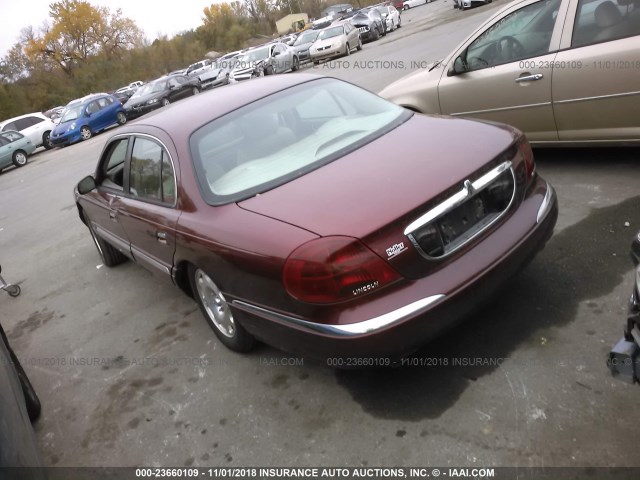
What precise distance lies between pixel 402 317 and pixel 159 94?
24.7 meters

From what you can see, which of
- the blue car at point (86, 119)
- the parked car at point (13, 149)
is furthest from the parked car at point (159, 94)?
the parked car at point (13, 149)

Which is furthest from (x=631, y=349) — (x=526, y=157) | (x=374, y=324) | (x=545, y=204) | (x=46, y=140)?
(x=46, y=140)

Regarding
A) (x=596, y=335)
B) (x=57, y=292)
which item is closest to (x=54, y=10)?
(x=57, y=292)

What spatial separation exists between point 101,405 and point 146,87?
964 inches

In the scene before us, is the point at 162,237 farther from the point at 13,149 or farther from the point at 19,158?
the point at 19,158

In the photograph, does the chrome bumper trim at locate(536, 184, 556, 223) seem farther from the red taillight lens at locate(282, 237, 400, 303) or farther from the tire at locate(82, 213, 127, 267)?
the tire at locate(82, 213, 127, 267)

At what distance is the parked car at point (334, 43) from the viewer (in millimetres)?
26953

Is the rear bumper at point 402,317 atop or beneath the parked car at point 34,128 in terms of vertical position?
atop

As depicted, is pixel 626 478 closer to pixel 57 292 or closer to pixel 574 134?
pixel 574 134

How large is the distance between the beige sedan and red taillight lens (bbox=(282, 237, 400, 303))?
10.1 feet

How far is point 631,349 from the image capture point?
209cm

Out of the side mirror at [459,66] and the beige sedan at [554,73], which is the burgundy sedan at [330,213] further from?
the side mirror at [459,66]

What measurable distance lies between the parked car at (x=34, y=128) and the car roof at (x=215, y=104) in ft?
74.2

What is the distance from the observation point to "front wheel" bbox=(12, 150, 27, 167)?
2052cm
